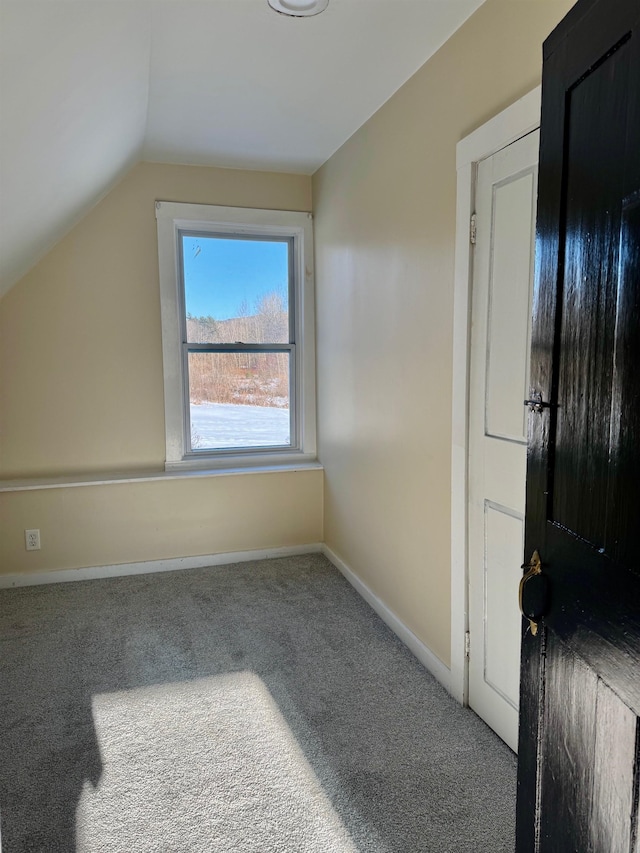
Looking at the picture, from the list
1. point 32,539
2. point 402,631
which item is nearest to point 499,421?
point 402,631

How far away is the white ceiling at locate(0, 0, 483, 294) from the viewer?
60.6 inches

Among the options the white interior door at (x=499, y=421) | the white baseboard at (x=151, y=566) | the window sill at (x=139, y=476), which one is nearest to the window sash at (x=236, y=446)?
the window sill at (x=139, y=476)

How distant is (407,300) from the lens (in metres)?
2.36

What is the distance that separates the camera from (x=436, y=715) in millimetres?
2016

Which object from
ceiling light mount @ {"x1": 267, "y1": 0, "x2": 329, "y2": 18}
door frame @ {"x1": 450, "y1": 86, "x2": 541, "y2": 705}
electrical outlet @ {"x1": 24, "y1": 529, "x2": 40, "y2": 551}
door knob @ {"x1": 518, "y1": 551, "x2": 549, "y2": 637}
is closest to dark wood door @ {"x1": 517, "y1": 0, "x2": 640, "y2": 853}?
door knob @ {"x1": 518, "y1": 551, "x2": 549, "y2": 637}

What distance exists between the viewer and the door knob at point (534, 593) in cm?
94

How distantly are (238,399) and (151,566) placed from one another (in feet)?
3.98

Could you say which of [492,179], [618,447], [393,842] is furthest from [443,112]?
[393,842]

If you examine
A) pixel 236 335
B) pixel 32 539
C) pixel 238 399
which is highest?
pixel 236 335

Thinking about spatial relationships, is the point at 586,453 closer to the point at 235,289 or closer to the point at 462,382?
the point at 462,382

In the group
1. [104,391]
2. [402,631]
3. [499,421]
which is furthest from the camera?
[104,391]

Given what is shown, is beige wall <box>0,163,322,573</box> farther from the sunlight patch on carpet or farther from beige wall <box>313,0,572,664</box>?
the sunlight patch on carpet

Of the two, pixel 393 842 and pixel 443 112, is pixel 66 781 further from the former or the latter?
pixel 443 112

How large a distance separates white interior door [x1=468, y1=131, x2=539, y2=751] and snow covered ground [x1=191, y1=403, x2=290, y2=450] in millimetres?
1993
